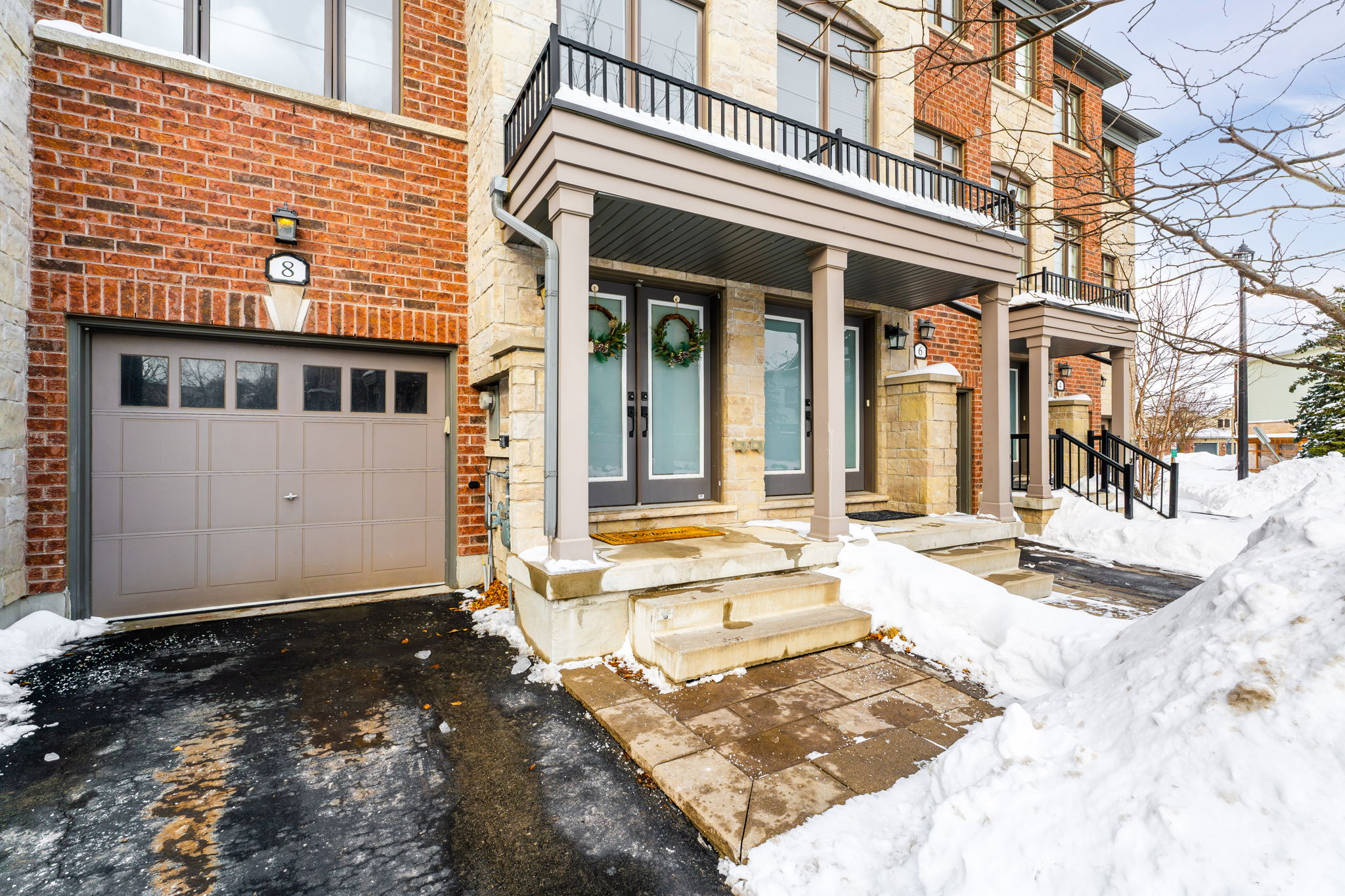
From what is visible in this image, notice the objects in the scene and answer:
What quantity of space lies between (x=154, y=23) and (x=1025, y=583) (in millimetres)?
8134

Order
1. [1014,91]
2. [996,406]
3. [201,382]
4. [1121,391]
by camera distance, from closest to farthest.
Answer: [201,382], [996,406], [1014,91], [1121,391]

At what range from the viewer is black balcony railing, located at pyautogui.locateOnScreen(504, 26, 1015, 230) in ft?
12.3

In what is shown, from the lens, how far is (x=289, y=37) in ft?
15.4

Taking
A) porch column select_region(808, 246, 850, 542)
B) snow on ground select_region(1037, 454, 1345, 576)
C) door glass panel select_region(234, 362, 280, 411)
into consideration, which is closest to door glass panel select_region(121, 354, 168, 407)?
door glass panel select_region(234, 362, 280, 411)

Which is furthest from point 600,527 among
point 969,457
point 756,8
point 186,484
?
point 969,457

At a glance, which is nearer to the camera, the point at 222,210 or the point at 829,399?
the point at 222,210

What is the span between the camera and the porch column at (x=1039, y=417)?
744cm

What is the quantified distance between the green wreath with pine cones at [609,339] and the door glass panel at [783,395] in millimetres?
1784

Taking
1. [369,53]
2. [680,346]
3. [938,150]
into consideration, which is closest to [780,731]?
[680,346]

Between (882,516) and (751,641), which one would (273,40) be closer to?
(751,641)

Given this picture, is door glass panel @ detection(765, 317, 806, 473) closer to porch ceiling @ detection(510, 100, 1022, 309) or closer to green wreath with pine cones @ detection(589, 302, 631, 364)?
porch ceiling @ detection(510, 100, 1022, 309)

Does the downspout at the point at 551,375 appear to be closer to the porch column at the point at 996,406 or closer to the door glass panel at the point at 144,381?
the door glass panel at the point at 144,381

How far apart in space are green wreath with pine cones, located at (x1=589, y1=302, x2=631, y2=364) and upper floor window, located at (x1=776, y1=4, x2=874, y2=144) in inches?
119

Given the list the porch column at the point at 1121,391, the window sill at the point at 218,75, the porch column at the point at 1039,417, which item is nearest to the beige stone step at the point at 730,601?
the window sill at the point at 218,75
